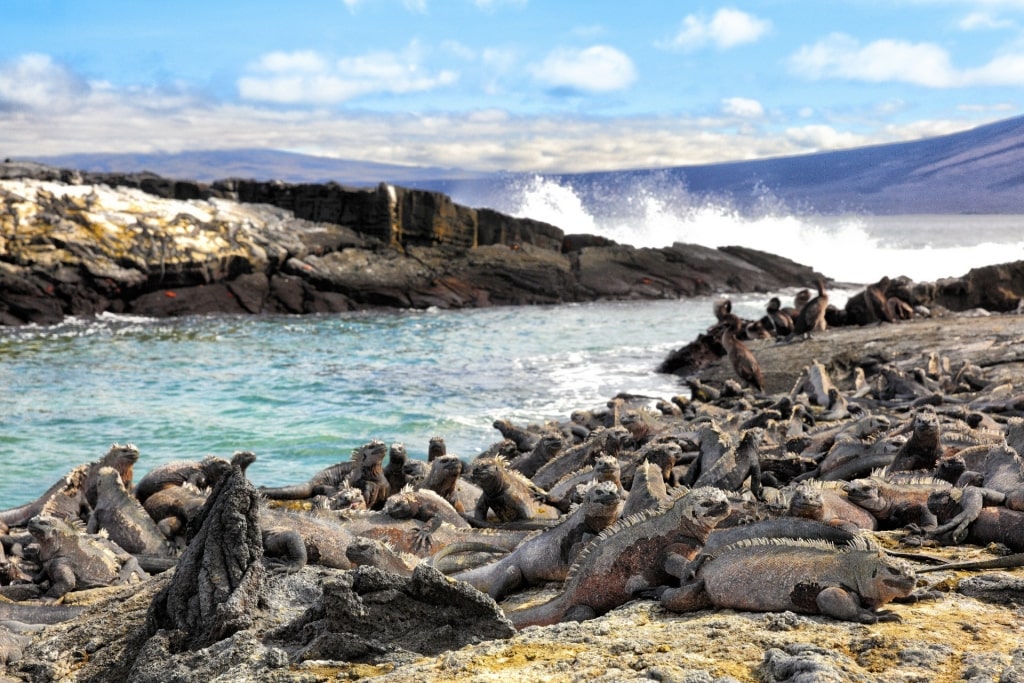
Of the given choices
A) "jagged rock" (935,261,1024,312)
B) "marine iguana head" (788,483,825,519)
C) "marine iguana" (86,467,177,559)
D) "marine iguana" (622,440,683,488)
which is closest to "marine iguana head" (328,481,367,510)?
"marine iguana" (86,467,177,559)

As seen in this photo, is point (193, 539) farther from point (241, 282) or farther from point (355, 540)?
point (241, 282)

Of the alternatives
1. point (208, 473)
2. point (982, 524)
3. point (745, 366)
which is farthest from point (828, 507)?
point (745, 366)

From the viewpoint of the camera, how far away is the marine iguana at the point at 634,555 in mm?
4453

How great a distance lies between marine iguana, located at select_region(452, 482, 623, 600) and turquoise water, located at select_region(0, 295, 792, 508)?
877cm

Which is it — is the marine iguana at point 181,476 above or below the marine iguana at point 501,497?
below

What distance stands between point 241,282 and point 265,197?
6386 mm

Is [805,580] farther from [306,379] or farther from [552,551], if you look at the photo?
[306,379]

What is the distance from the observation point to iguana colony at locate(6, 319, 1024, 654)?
13.4ft

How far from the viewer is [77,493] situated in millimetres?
8188

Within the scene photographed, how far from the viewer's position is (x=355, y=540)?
5473mm

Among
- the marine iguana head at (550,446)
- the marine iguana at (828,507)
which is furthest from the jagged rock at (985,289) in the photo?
the marine iguana at (828,507)

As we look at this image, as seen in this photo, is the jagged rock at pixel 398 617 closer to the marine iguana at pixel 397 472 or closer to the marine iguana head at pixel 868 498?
the marine iguana head at pixel 868 498

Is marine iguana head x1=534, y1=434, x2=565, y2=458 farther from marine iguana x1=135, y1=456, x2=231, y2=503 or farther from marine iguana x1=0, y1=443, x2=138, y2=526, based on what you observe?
marine iguana x1=0, y1=443, x2=138, y2=526

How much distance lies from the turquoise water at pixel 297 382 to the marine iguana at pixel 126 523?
18.8ft
